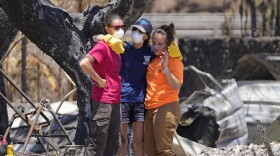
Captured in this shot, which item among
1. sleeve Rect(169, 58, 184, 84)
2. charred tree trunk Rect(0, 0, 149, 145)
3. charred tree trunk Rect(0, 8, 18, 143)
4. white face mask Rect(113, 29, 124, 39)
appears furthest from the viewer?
charred tree trunk Rect(0, 8, 18, 143)

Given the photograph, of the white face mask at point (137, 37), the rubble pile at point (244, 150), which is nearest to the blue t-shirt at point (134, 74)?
the white face mask at point (137, 37)

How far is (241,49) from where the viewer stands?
15.7 m

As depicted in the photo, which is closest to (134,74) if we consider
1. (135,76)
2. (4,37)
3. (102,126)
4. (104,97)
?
(135,76)

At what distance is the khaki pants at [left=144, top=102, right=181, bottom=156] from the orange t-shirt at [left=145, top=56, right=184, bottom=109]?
0.18 feet

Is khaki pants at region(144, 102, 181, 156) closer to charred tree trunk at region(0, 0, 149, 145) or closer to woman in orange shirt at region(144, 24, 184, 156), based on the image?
woman in orange shirt at region(144, 24, 184, 156)

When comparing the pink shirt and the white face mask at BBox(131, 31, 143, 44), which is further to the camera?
the white face mask at BBox(131, 31, 143, 44)

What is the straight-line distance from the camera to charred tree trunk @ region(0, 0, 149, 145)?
28.2ft

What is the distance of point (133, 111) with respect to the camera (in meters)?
7.16

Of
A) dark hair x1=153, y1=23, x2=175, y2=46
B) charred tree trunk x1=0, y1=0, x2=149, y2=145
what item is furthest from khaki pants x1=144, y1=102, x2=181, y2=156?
charred tree trunk x1=0, y1=0, x2=149, y2=145

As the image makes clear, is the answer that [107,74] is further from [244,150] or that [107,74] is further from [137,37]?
[244,150]

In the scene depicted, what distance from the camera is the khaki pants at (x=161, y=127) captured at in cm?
713

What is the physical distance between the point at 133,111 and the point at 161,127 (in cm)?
26

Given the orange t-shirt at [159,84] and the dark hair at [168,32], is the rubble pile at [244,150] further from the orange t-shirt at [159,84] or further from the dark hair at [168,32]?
the dark hair at [168,32]

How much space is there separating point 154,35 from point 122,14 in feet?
5.25
